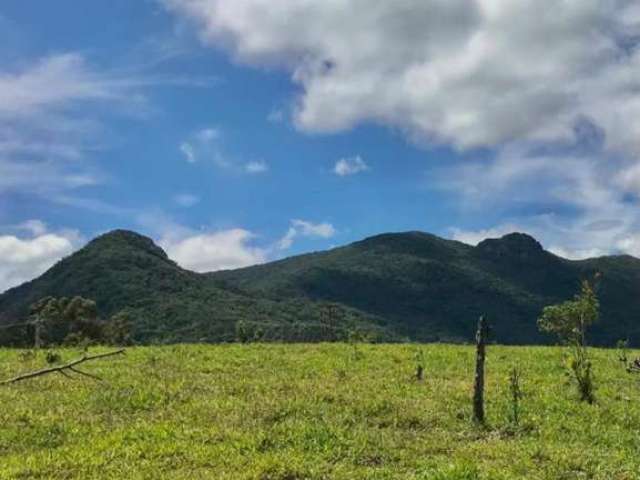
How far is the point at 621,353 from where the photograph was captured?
35938 mm

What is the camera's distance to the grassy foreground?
14.7 meters

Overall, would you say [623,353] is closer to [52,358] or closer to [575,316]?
[575,316]

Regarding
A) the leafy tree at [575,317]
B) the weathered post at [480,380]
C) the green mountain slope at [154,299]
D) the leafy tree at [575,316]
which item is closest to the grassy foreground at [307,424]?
the weathered post at [480,380]

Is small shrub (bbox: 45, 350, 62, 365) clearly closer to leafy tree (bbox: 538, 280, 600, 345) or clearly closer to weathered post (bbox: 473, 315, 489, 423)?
weathered post (bbox: 473, 315, 489, 423)

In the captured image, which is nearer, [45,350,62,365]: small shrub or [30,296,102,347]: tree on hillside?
[45,350,62,365]: small shrub

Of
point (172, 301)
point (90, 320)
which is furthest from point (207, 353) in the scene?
point (172, 301)

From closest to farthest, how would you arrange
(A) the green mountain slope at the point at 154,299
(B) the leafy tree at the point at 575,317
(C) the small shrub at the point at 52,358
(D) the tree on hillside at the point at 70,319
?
(B) the leafy tree at the point at 575,317 → (C) the small shrub at the point at 52,358 → (D) the tree on hillside at the point at 70,319 → (A) the green mountain slope at the point at 154,299

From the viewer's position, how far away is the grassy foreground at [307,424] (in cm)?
1474

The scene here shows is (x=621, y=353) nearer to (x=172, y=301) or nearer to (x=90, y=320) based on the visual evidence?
(x=90, y=320)

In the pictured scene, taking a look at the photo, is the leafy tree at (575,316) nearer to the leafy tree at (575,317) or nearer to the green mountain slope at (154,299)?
the leafy tree at (575,317)

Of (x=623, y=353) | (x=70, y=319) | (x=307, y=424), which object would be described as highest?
(x=70, y=319)

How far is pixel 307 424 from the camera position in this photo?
59.5 feet

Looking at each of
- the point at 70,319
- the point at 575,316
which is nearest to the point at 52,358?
the point at 575,316

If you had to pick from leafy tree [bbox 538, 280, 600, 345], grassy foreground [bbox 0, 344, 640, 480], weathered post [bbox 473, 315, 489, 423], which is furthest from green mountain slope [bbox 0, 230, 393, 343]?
weathered post [bbox 473, 315, 489, 423]
